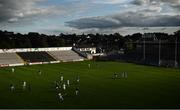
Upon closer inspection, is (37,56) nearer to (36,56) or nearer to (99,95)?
(36,56)

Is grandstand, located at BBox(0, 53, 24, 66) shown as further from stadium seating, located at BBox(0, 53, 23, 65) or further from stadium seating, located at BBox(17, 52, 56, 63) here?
stadium seating, located at BBox(17, 52, 56, 63)

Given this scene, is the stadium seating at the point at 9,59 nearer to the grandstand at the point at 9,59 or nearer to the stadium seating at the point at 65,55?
the grandstand at the point at 9,59

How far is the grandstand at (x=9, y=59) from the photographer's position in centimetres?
8054

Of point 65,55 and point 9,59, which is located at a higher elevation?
point 65,55

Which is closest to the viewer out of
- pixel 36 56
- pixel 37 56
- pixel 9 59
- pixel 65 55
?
pixel 9 59

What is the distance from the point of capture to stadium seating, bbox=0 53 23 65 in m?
80.9

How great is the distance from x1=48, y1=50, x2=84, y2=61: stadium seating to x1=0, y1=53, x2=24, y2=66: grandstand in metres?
11.6

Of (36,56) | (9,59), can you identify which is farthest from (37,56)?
(9,59)

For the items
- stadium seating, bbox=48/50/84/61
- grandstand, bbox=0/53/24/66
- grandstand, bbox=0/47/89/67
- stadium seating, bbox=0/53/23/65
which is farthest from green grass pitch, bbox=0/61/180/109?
stadium seating, bbox=48/50/84/61

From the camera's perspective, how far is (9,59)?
8394 cm

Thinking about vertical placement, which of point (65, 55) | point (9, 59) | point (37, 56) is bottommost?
point (9, 59)

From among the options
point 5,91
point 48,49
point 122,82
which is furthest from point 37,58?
point 5,91

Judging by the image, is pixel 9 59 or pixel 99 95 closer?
pixel 99 95

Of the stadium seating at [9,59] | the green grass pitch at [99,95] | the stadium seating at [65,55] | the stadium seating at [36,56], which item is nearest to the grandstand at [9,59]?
the stadium seating at [9,59]
